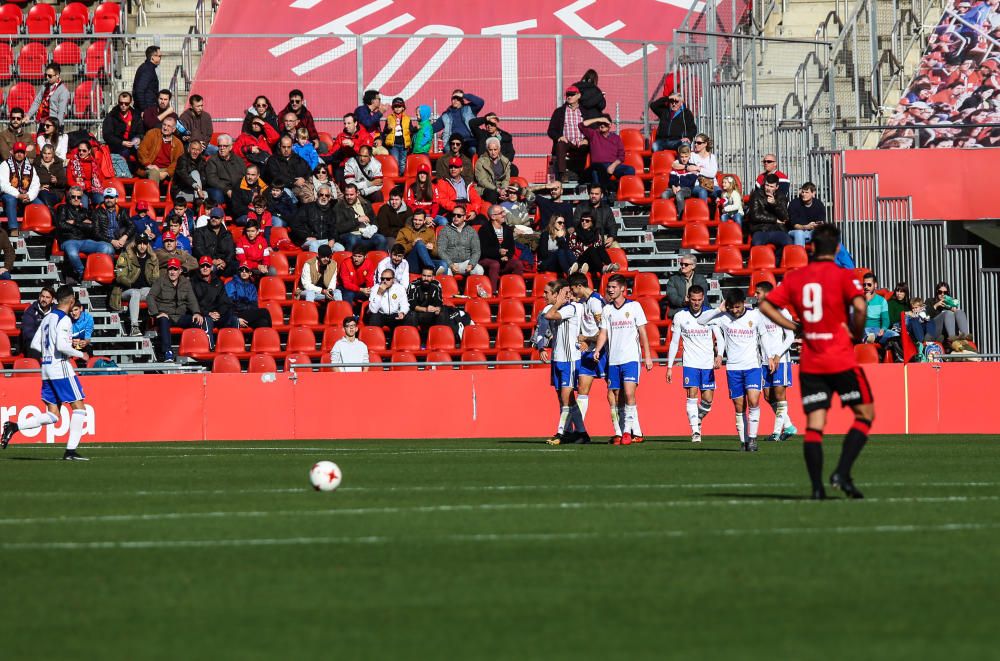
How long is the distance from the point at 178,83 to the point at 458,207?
8.23 m

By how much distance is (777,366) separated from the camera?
21.8m

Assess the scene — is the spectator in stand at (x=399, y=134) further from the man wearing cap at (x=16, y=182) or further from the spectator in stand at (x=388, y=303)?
the man wearing cap at (x=16, y=182)

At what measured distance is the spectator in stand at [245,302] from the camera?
27.3 meters

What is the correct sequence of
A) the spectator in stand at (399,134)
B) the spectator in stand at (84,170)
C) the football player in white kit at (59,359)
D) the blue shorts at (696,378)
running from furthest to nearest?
the spectator in stand at (399,134) < the spectator in stand at (84,170) < the blue shorts at (696,378) < the football player in white kit at (59,359)

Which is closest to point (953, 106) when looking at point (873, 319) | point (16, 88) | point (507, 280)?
point (873, 319)

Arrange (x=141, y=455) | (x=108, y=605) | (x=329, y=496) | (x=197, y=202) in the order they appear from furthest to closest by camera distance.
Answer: (x=197, y=202) < (x=141, y=455) < (x=329, y=496) < (x=108, y=605)

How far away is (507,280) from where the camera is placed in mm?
27875

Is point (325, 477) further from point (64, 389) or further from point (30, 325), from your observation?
point (30, 325)

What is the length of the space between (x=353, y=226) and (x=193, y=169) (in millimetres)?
3183

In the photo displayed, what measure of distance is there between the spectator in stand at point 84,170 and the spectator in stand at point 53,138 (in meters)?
0.47

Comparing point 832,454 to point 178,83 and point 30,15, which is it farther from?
point 30,15

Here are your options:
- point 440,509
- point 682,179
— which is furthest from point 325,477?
point 682,179

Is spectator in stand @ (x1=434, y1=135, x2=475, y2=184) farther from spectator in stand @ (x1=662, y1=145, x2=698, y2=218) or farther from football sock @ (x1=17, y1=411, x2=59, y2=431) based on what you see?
football sock @ (x1=17, y1=411, x2=59, y2=431)

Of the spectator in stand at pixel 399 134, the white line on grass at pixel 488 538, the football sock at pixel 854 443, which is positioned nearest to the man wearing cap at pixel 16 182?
the spectator in stand at pixel 399 134
